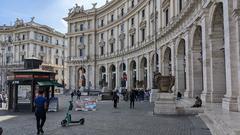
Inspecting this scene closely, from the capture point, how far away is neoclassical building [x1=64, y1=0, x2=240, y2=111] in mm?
16828

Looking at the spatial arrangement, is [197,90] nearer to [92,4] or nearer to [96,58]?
[96,58]

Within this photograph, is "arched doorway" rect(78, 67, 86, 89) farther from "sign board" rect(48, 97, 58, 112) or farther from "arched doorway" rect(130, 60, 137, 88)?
"sign board" rect(48, 97, 58, 112)

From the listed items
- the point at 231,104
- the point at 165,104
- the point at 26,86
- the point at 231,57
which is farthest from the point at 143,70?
the point at 231,104

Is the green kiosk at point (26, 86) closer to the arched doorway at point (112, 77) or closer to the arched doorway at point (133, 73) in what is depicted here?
the arched doorway at point (133, 73)

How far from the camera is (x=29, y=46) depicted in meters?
89.3

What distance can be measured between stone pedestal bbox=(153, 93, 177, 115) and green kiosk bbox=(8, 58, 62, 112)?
7.91m

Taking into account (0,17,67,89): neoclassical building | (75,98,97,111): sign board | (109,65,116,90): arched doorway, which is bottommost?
(75,98,97,111): sign board

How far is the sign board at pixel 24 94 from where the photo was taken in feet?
71.4

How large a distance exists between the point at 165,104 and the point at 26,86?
11.1 m

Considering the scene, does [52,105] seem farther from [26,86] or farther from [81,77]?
[81,77]

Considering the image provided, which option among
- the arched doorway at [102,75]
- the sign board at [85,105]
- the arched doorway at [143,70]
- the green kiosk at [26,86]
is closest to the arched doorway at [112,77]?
the arched doorway at [102,75]

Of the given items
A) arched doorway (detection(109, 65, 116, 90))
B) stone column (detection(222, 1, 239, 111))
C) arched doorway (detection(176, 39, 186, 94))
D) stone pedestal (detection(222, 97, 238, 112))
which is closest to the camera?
stone pedestal (detection(222, 97, 238, 112))

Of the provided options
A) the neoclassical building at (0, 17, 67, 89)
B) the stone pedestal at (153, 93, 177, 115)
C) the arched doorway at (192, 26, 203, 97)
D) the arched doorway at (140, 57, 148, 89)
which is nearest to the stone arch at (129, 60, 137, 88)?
the arched doorway at (140, 57, 148, 89)

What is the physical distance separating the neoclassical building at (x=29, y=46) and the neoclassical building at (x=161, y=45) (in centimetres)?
1770
